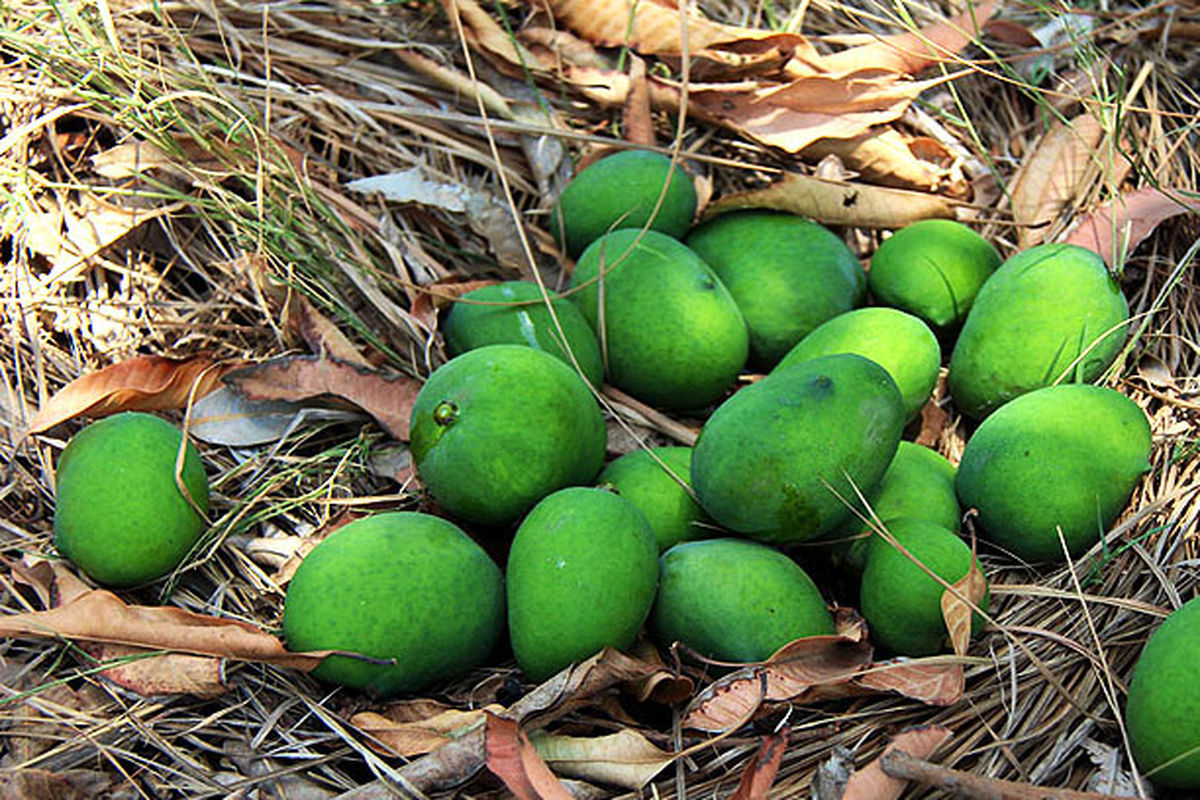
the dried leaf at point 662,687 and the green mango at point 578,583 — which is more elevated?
the green mango at point 578,583

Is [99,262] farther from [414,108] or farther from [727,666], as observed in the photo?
[727,666]

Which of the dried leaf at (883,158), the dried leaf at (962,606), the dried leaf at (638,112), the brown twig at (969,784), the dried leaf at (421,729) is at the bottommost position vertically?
the dried leaf at (421,729)

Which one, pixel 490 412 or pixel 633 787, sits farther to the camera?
pixel 490 412

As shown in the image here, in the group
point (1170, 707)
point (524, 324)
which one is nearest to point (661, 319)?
point (524, 324)

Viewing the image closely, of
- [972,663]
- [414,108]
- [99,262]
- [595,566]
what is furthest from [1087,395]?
[99,262]

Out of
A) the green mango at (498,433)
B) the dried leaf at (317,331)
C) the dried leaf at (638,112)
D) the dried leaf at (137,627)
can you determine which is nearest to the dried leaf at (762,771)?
the green mango at (498,433)

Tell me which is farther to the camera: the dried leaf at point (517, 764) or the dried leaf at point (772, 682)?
the dried leaf at point (772, 682)

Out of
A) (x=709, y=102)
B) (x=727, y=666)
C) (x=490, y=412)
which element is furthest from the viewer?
(x=709, y=102)

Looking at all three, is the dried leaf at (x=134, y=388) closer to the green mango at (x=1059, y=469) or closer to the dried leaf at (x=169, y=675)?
the dried leaf at (x=169, y=675)
